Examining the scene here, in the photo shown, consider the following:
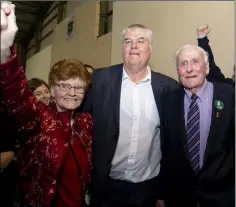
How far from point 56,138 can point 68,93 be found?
0.27 meters

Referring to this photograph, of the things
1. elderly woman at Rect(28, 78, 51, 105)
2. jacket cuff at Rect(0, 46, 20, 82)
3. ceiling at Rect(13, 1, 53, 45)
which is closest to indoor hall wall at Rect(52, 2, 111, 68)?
elderly woman at Rect(28, 78, 51, 105)

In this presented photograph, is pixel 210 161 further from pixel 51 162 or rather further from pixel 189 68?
pixel 51 162

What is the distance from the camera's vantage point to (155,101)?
1.62 metres

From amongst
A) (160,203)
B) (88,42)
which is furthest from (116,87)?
(88,42)

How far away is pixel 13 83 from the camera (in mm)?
812

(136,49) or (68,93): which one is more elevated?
(136,49)

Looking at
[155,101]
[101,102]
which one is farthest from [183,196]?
[101,102]

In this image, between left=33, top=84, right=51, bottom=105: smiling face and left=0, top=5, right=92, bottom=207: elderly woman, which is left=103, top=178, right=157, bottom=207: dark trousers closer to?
left=0, top=5, right=92, bottom=207: elderly woman

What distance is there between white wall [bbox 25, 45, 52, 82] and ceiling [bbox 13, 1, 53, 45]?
94 cm

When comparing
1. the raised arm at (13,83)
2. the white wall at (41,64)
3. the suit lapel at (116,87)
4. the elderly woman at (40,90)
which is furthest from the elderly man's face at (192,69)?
the white wall at (41,64)

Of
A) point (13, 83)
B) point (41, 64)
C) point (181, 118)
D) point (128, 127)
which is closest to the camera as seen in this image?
point (13, 83)

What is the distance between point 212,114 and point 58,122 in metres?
0.75

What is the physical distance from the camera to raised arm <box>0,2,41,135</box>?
0.71m

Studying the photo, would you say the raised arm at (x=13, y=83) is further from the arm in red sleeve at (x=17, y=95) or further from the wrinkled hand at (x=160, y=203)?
the wrinkled hand at (x=160, y=203)
